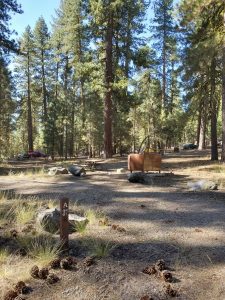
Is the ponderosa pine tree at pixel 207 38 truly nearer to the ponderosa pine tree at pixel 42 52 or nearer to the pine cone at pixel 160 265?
the pine cone at pixel 160 265

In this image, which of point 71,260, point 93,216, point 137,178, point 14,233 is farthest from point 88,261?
point 137,178

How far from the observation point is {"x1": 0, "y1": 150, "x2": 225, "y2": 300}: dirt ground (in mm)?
4133

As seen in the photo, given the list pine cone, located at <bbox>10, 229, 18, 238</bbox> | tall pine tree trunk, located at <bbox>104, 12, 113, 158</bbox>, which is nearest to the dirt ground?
pine cone, located at <bbox>10, 229, 18, 238</bbox>

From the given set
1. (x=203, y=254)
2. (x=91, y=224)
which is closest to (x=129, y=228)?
(x=91, y=224)

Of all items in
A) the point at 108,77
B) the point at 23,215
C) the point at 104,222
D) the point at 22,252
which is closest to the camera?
the point at 22,252

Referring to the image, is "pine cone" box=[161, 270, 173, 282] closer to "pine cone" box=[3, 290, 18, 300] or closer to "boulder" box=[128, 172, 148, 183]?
"pine cone" box=[3, 290, 18, 300]

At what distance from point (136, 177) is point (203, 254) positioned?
6813 mm

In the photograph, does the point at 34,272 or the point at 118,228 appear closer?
the point at 34,272

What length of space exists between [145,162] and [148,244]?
877cm

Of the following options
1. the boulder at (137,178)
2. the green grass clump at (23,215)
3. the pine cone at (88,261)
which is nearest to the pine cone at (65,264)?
the pine cone at (88,261)

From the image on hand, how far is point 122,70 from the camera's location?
23.5 metres

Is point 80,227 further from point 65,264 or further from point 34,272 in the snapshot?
point 34,272

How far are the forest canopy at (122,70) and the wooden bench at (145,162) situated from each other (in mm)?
3564

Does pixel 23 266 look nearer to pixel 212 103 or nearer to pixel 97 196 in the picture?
pixel 97 196
